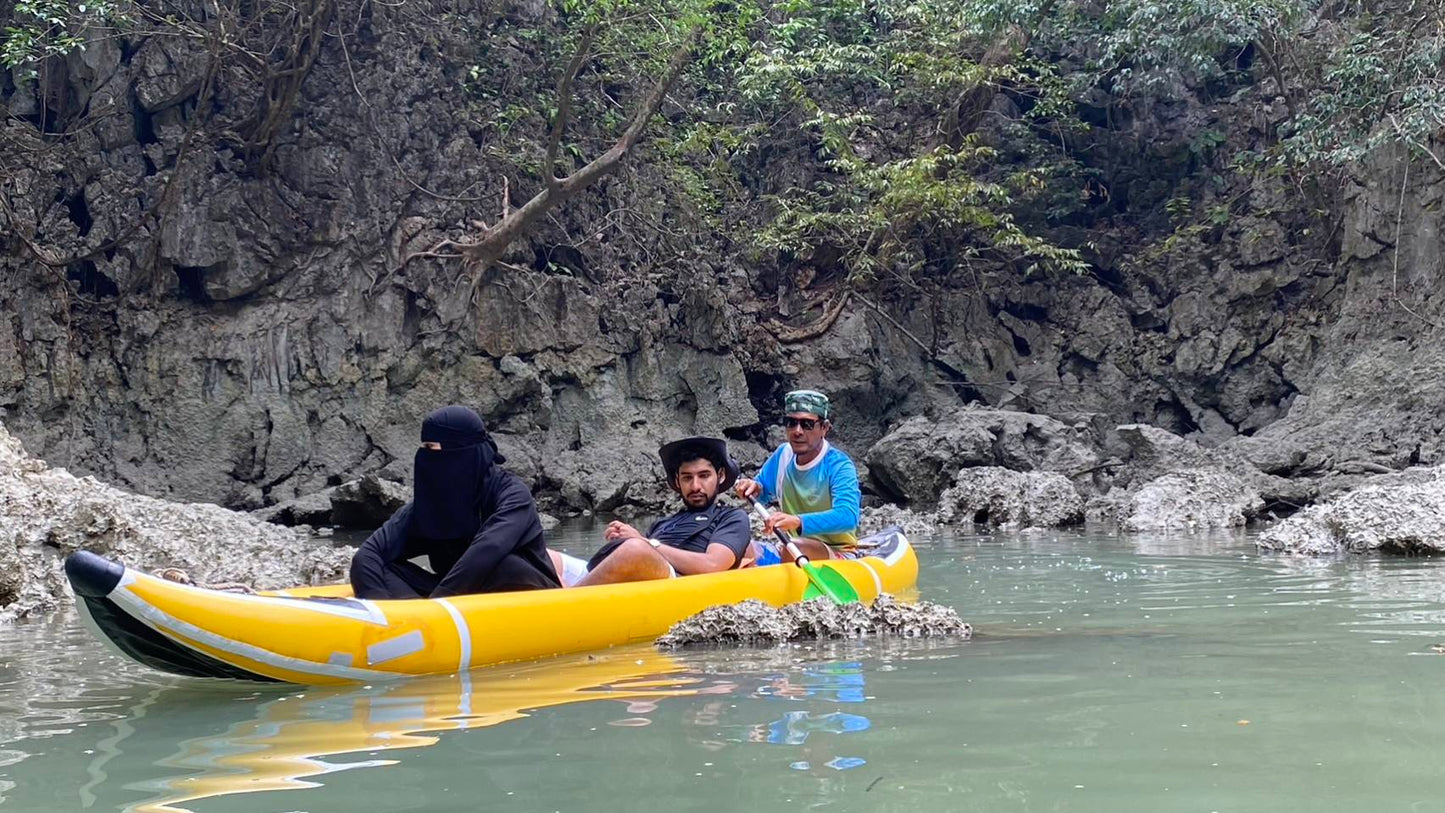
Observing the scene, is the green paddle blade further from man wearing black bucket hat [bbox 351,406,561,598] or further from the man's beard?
man wearing black bucket hat [bbox 351,406,561,598]

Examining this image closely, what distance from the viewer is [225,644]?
Result: 13.8 feet

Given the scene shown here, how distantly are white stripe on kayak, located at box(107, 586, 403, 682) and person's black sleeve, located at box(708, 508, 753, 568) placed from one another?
1.86 metres

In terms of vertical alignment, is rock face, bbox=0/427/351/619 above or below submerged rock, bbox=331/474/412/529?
below

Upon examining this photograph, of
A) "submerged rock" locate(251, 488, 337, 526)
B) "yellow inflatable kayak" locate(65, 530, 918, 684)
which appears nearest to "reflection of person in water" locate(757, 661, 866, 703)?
"yellow inflatable kayak" locate(65, 530, 918, 684)

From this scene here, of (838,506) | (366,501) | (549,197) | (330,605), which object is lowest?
(330,605)

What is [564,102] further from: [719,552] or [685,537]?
[719,552]

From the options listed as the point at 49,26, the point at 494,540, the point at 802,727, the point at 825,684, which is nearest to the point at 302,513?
the point at 49,26

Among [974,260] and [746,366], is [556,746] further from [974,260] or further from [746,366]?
[974,260]

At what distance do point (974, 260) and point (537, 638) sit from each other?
14189 mm

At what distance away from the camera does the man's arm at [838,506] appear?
6.78m

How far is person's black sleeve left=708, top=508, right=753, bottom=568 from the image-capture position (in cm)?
602

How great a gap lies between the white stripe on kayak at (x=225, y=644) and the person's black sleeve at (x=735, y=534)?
1859 mm

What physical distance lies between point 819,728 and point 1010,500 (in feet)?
30.4

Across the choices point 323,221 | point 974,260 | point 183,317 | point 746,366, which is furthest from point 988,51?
point 183,317
